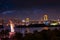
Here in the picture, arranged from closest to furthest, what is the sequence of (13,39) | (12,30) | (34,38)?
(34,38) → (13,39) → (12,30)

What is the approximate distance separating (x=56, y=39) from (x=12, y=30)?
7.72 metres

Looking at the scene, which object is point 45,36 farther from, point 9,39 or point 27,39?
point 9,39

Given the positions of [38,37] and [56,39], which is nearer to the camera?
[56,39]

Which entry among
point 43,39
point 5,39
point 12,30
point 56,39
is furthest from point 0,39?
→ point 56,39

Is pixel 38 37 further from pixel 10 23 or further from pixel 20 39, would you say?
pixel 10 23

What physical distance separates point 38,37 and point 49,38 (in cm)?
90

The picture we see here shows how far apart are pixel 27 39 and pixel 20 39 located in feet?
5.26

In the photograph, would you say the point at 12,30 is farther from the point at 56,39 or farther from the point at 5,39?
the point at 56,39

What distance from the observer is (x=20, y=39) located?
23.2 meters

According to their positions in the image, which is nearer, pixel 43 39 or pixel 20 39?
pixel 43 39

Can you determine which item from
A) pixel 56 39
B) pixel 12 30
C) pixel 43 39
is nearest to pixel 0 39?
pixel 12 30

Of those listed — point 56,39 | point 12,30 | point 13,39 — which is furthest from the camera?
point 12,30

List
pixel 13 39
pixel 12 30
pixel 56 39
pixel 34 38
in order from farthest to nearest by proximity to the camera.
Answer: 1. pixel 12 30
2. pixel 13 39
3. pixel 34 38
4. pixel 56 39

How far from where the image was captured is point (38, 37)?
21.7 m
